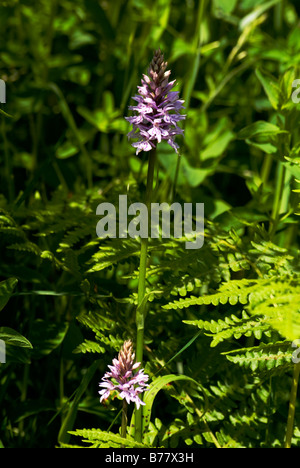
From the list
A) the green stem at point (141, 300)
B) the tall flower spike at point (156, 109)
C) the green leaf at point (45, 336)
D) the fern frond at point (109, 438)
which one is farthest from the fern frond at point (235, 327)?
the green leaf at point (45, 336)

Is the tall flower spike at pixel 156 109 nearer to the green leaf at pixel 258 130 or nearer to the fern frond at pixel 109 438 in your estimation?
the green leaf at pixel 258 130

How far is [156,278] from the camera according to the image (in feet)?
5.54

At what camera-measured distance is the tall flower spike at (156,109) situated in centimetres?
119

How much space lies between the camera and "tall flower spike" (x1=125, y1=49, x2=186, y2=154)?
1.19 meters

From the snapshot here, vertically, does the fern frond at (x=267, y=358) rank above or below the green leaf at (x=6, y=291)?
below

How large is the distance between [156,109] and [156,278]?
62cm

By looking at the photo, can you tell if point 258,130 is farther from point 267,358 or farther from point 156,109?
point 267,358

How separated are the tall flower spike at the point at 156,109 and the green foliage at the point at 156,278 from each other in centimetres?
37

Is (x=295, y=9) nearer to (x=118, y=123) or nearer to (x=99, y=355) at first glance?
(x=118, y=123)

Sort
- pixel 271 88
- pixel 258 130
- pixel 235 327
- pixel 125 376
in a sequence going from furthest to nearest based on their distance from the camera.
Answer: pixel 271 88
pixel 258 130
pixel 235 327
pixel 125 376

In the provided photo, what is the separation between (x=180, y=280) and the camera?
57.3 inches

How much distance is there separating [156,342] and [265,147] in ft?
2.24

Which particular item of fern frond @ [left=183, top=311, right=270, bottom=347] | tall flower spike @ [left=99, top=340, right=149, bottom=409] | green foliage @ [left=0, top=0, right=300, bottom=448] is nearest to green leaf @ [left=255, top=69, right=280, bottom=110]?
green foliage @ [left=0, top=0, right=300, bottom=448]

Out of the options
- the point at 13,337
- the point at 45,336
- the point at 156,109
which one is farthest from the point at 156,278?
the point at 156,109
